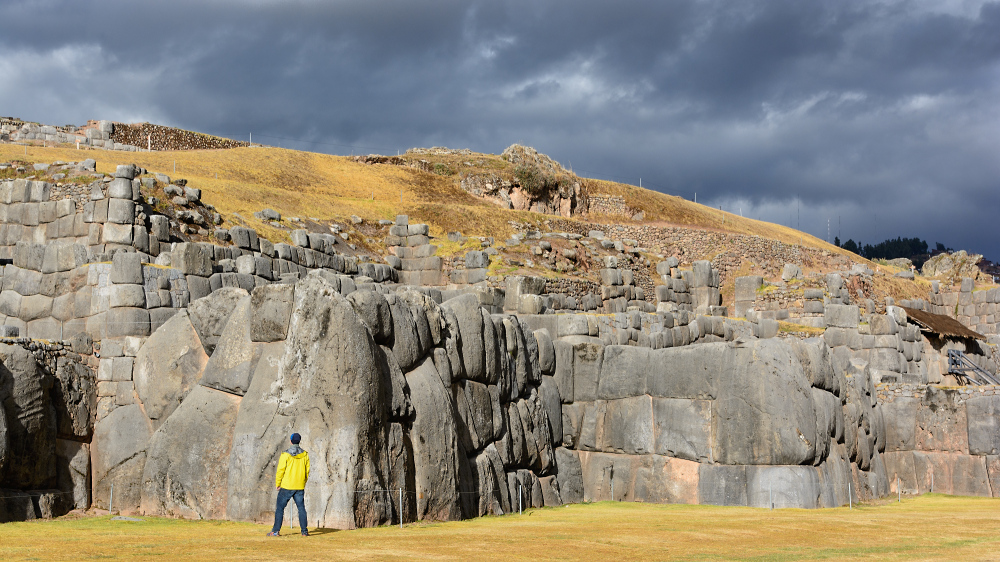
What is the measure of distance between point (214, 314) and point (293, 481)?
5321 millimetres

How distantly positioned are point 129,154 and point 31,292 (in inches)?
1319

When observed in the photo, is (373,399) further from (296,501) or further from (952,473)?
(952,473)

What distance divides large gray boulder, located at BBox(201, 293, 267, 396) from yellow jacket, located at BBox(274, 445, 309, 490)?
3.14 meters

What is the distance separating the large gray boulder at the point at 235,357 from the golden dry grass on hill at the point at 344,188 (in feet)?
61.5

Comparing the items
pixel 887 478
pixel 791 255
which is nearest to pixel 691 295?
pixel 887 478

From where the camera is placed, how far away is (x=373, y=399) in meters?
15.1

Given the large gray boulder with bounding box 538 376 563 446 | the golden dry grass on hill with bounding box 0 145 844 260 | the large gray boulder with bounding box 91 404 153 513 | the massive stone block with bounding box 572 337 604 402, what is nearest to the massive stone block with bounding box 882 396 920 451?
the massive stone block with bounding box 572 337 604 402

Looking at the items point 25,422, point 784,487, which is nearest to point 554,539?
point 784,487

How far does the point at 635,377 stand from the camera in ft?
74.9

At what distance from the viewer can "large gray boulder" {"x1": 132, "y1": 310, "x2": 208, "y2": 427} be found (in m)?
17.5

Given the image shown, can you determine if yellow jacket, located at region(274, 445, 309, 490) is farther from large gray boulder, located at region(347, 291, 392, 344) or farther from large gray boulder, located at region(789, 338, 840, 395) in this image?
large gray boulder, located at region(789, 338, 840, 395)

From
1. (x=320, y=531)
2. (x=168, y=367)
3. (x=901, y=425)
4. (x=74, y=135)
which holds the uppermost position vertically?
(x=74, y=135)

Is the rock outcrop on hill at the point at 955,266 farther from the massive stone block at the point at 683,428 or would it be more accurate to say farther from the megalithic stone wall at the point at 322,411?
the megalithic stone wall at the point at 322,411

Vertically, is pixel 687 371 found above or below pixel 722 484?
above
